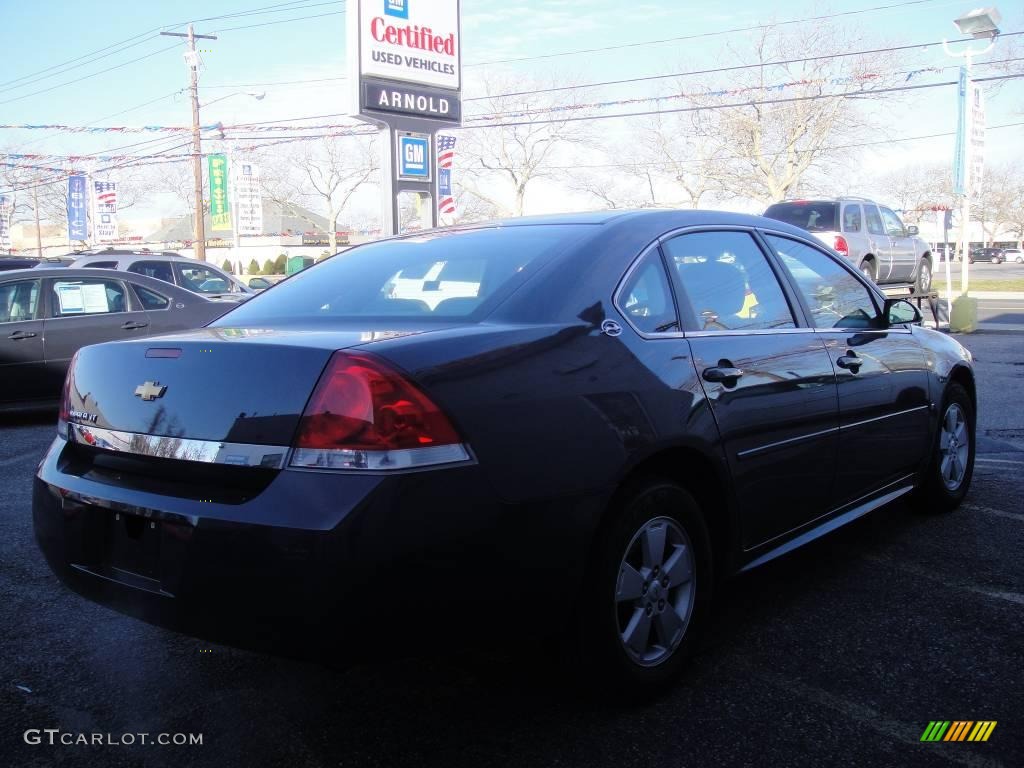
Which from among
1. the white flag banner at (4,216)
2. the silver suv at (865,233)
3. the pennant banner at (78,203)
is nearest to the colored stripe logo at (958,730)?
the silver suv at (865,233)

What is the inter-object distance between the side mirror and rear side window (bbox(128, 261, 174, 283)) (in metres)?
12.4

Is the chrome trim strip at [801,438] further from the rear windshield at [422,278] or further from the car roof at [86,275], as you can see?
the car roof at [86,275]

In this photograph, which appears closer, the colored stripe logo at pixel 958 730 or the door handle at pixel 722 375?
the colored stripe logo at pixel 958 730

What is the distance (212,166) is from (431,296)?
44.5m

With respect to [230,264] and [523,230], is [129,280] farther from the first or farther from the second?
[230,264]

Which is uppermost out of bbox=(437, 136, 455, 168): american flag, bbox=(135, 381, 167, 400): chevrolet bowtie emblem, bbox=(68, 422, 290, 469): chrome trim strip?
bbox=(437, 136, 455, 168): american flag

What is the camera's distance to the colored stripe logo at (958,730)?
2.70 metres

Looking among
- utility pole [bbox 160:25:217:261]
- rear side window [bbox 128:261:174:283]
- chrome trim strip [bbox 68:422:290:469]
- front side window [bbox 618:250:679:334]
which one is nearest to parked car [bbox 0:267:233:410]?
rear side window [bbox 128:261:174:283]

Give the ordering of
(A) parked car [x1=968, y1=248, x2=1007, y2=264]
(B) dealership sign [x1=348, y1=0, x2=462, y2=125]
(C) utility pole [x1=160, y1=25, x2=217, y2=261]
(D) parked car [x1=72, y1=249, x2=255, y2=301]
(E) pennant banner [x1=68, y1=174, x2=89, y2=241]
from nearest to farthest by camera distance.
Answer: (D) parked car [x1=72, y1=249, x2=255, y2=301] < (B) dealership sign [x1=348, y1=0, x2=462, y2=125] < (C) utility pole [x1=160, y1=25, x2=217, y2=261] < (E) pennant banner [x1=68, y1=174, x2=89, y2=241] < (A) parked car [x1=968, y1=248, x2=1007, y2=264]

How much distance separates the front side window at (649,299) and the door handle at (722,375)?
187mm

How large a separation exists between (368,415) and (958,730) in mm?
1966

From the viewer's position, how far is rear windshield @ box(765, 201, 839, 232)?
49.5 ft

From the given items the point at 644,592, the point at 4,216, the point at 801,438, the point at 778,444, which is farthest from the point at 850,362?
the point at 4,216

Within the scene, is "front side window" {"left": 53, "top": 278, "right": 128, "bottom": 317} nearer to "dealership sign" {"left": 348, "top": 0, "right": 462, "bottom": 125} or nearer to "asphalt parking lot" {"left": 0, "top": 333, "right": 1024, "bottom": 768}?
"asphalt parking lot" {"left": 0, "top": 333, "right": 1024, "bottom": 768}
